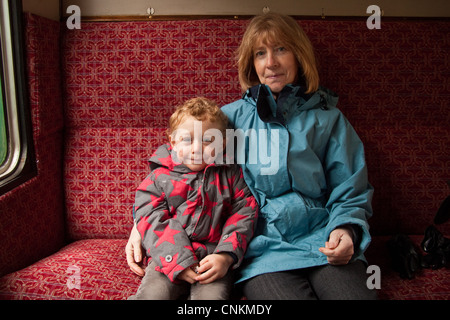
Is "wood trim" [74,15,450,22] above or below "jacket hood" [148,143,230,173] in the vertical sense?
above

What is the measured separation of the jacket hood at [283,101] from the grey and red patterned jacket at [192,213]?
0.29 metres

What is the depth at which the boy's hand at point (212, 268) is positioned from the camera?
1398 mm

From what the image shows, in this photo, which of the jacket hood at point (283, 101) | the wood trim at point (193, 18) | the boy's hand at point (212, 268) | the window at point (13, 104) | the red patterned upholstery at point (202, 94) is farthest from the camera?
the wood trim at point (193, 18)

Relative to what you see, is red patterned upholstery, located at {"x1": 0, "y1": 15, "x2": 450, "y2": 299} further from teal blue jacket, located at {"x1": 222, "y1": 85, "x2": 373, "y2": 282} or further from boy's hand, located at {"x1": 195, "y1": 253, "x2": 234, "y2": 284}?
boy's hand, located at {"x1": 195, "y1": 253, "x2": 234, "y2": 284}

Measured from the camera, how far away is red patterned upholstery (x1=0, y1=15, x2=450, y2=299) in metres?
2.02

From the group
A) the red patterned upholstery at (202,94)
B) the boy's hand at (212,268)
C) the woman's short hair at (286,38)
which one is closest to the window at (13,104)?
the red patterned upholstery at (202,94)

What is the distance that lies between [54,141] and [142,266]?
0.86 meters

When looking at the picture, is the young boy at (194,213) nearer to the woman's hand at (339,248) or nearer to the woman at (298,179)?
the woman at (298,179)

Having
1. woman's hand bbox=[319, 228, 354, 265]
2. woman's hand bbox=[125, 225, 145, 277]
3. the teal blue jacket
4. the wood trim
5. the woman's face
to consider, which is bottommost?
woman's hand bbox=[125, 225, 145, 277]

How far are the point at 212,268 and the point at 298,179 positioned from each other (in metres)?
0.52

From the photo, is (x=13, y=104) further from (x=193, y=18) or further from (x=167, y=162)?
(x=193, y=18)

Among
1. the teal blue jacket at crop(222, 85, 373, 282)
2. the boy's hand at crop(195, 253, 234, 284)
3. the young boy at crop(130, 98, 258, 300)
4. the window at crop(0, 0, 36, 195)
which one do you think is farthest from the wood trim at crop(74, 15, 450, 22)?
the boy's hand at crop(195, 253, 234, 284)

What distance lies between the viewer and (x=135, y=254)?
1610 millimetres

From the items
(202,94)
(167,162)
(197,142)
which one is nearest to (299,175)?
(197,142)
